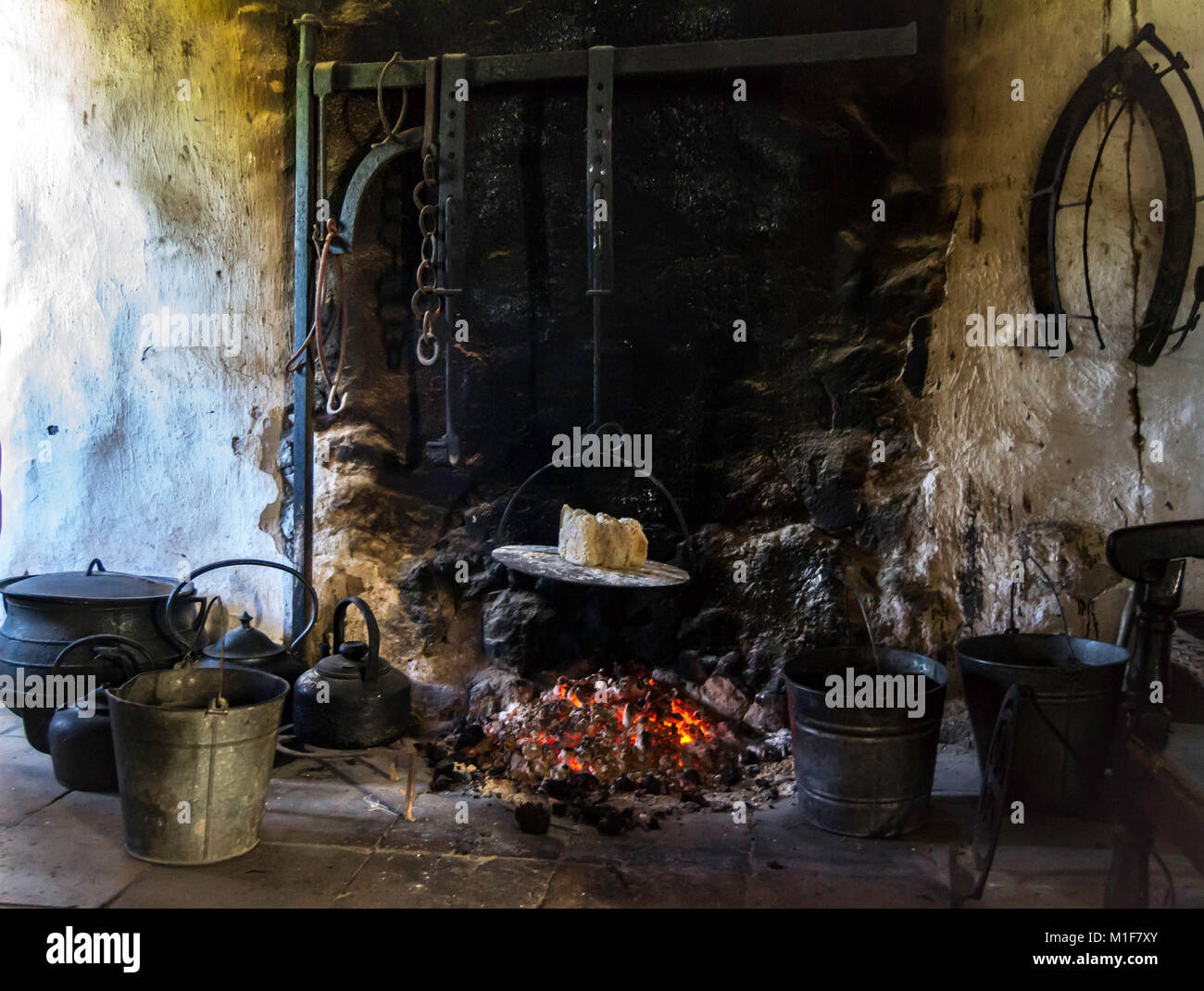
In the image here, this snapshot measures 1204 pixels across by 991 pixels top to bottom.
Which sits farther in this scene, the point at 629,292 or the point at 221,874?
the point at 629,292

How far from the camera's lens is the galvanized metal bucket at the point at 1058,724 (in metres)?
3.42

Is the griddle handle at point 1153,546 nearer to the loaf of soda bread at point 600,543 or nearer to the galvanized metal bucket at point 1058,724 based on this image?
the galvanized metal bucket at point 1058,724

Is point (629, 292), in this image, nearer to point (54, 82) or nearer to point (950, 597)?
point (950, 597)

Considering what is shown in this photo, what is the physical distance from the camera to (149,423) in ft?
15.7

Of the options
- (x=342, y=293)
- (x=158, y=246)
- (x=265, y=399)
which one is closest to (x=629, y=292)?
(x=342, y=293)

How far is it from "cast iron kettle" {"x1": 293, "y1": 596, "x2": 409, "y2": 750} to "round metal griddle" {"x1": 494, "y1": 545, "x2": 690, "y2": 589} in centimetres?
69

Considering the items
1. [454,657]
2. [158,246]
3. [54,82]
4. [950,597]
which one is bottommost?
[454,657]

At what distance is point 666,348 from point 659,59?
1.25 m

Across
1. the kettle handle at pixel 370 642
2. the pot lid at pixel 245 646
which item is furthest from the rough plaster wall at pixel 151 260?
the kettle handle at pixel 370 642

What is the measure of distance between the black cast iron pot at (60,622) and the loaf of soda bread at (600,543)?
1.76 metres

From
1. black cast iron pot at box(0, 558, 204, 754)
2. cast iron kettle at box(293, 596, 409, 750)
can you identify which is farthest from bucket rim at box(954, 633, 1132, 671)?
black cast iron pot at box(0, 558, 204, 754)
